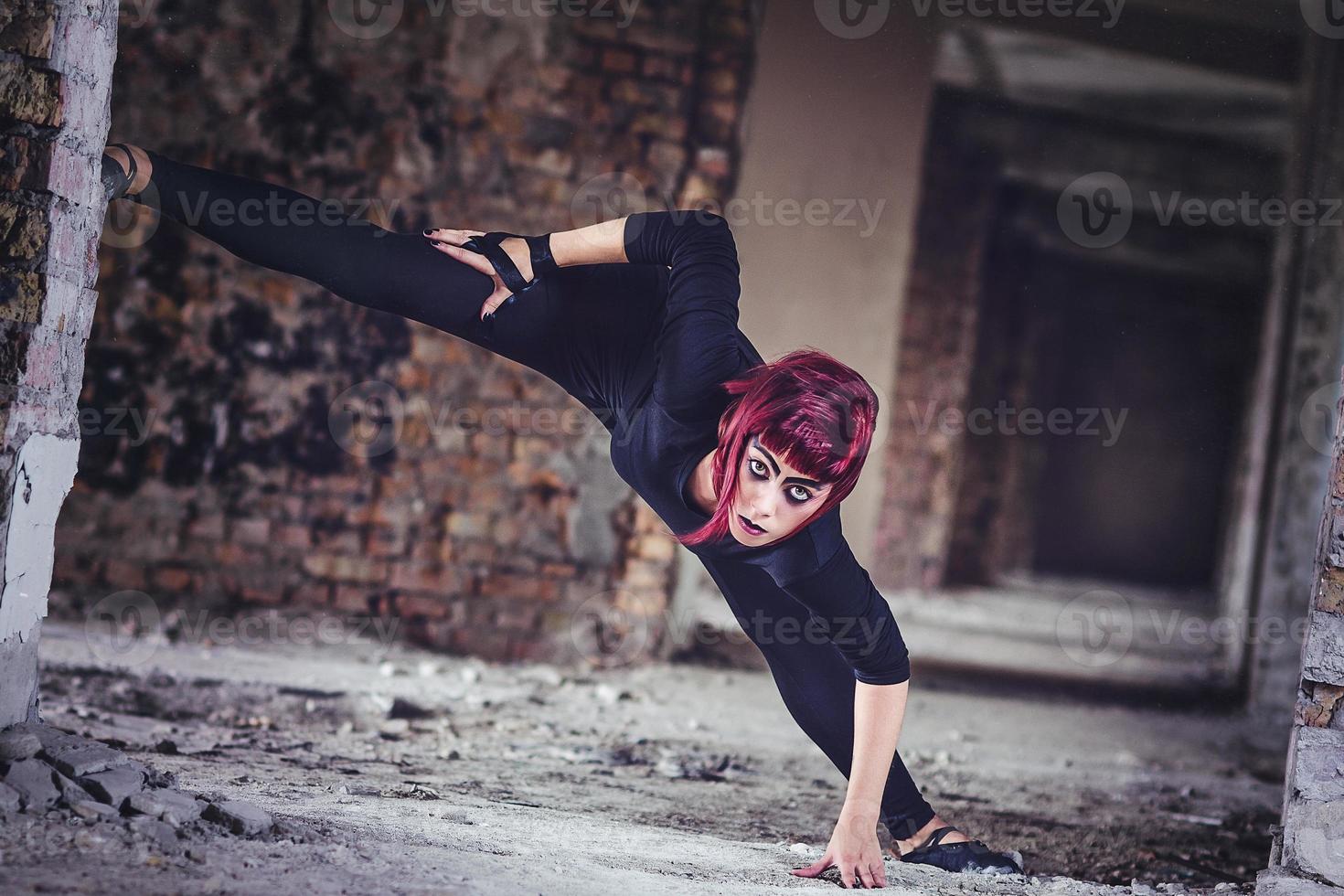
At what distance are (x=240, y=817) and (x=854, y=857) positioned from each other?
43.4 inches

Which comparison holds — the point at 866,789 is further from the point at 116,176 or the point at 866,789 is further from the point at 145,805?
the point at 116,176

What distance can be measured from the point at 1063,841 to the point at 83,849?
2185 mm

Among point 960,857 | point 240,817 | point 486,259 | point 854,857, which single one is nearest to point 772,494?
point 854,857

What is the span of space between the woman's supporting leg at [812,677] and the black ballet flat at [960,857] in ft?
0.19

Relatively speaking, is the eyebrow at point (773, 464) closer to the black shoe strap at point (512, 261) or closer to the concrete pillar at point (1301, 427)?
the black shoe strap at point (512, 261)

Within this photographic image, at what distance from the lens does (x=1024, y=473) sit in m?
11.0

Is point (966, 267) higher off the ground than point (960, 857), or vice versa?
point (966, 267)

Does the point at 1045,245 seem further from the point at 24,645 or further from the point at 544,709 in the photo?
the point at 24,645

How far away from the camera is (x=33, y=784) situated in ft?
5.98

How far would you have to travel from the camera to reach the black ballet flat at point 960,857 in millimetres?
2346

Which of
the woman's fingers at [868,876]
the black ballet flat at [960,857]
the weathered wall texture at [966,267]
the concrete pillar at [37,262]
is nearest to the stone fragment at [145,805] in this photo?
the concrete pillar at [37,262]

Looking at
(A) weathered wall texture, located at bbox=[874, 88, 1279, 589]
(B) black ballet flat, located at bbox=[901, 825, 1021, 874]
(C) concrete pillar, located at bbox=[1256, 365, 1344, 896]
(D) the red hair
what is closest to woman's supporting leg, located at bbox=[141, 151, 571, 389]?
(D) the red hair

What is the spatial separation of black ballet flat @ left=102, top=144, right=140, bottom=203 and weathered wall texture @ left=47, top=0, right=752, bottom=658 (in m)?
1.85

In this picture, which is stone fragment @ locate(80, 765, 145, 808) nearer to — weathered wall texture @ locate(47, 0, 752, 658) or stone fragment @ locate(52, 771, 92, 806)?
stone fragment @ locate(52, 771, 92, 806)
